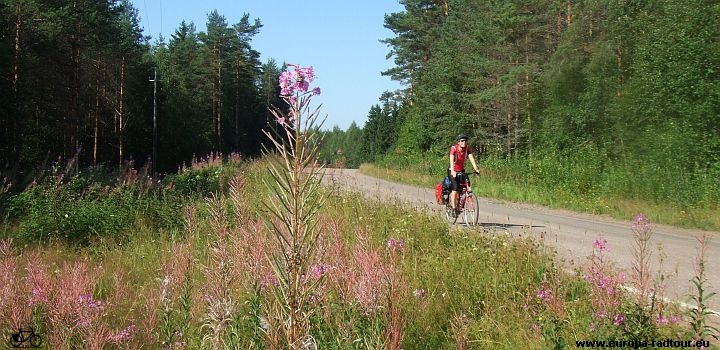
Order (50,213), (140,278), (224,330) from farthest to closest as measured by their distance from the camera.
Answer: (50,213), (140,278), (224,330)

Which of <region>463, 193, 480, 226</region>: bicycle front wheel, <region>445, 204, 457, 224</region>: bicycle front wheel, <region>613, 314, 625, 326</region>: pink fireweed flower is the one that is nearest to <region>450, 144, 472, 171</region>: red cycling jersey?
<region>463, 193, 480, 226</region>: bicycle front wheel

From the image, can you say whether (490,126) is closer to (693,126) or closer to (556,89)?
(556,89)

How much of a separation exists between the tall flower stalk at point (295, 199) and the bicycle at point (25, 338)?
2.85m

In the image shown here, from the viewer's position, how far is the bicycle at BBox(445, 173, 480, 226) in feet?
35.3

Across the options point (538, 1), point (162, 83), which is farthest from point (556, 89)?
point (162, 83)

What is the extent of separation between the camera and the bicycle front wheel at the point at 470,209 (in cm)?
1073

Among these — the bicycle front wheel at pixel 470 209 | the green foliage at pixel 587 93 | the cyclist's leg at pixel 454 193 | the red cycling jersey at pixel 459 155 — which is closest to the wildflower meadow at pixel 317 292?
the bicycle front wheel at pixel 470 209

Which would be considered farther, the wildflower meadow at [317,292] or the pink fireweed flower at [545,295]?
the pink fireweed flower at [545,295]

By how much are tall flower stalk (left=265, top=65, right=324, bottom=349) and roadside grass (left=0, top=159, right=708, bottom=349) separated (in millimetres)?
171

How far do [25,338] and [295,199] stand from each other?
309 centimetres

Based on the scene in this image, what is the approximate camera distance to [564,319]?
3.85 m

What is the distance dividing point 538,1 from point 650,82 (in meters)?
13.4

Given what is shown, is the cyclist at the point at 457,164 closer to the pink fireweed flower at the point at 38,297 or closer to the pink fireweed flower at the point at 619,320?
the pink fireweed flower at the point at 619,320

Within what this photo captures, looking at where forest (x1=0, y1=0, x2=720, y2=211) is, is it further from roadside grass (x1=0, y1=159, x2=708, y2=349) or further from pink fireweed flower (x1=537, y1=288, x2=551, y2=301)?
pink fireweed flower (x1=537, y1=288, x2=551, y2=301)
